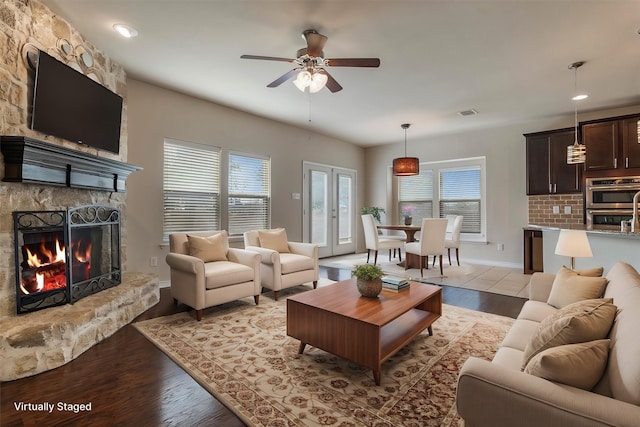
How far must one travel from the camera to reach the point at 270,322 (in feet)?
9.89

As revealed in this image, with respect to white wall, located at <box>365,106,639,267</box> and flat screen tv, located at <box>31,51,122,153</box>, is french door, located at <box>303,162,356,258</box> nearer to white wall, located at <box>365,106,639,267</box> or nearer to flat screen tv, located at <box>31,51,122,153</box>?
white wall, located at <box>365,106,639,267</box>

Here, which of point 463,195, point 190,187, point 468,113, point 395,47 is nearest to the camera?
point 395,47

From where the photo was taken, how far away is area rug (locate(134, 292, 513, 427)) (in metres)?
1.68

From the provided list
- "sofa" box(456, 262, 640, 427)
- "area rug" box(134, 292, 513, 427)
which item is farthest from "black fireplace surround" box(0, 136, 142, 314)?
"sofa" box(456, 262, 640, 427)

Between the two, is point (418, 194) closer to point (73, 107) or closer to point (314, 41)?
point (314, 41)

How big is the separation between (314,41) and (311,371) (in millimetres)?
2767

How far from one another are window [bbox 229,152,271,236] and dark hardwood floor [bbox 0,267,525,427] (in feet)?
9.00

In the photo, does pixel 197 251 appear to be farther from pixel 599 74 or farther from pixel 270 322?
pixel 599 74

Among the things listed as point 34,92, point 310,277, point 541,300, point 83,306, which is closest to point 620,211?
point 541,300

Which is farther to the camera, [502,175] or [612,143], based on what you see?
[502,175]

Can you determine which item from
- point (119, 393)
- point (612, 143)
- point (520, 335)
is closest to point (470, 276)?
point (612, 143)

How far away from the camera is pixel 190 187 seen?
4547 mm

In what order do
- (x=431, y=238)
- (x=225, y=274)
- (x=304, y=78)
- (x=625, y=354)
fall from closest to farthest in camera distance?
(x=625, y=354) < (x=304, y=78) < (x=225, y=274) < (x=431, y=238)

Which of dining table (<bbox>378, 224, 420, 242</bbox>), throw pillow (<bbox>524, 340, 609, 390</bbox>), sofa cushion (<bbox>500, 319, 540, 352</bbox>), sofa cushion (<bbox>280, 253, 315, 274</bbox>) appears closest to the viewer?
throw pillow (<bbox>524, 340, 609, 390</bbox>)
